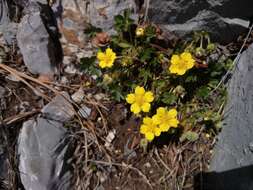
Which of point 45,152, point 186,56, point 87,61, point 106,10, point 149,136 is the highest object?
point 106,10

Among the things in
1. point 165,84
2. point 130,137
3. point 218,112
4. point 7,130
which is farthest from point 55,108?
point 218,112

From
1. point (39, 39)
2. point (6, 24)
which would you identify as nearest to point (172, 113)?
point (39, 39)

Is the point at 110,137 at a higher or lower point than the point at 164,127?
lower

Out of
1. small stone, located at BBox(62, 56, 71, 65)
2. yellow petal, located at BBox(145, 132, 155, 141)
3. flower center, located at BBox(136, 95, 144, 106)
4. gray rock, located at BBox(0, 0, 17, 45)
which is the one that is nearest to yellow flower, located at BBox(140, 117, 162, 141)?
yellow petal, located at BBox(145, 132, 155, 141)

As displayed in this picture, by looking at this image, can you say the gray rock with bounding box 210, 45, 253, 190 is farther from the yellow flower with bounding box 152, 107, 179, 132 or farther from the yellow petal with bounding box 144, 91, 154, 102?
the yellow petal with bounding box 144, 91, 154, 102

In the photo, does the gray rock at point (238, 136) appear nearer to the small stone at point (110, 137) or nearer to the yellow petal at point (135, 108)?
the yellow petal at point (135, 108)

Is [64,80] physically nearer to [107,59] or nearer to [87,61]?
[87,61]

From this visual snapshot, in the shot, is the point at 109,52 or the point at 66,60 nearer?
the point at 109,52

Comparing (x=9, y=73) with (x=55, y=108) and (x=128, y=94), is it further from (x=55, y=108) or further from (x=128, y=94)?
(x=128, y=94)

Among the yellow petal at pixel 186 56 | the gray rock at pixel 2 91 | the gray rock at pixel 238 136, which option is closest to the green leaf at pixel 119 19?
the yellow petal at pixel 186 56
